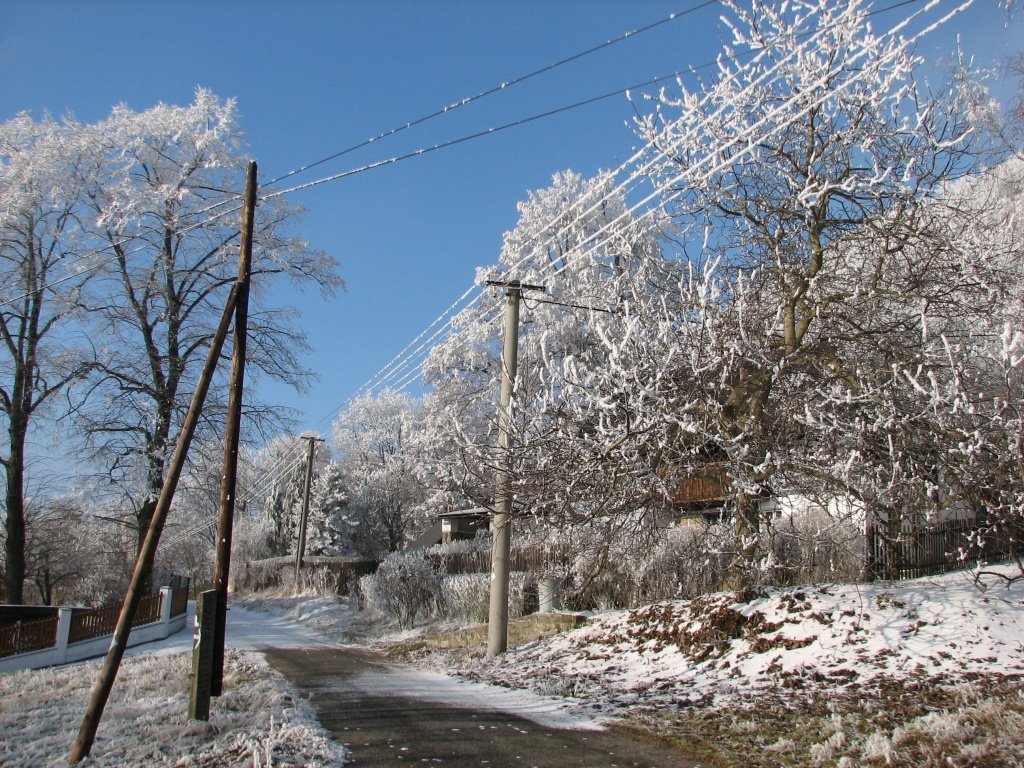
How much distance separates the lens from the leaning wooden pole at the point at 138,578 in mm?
6898

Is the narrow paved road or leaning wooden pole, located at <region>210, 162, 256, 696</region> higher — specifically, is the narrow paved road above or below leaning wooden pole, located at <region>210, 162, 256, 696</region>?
below

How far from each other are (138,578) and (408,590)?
13093 millimetres

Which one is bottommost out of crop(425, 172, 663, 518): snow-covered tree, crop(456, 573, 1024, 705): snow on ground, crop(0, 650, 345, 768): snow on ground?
crop(0, 650, 345, 768): snow on ground

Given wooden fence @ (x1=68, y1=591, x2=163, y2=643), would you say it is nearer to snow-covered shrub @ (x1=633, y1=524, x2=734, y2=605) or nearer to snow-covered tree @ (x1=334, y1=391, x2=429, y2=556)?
snow-covered shrub @ (x1=633, y1=524, x2=734, y2=605)

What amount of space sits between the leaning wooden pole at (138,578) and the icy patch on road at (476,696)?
320cm

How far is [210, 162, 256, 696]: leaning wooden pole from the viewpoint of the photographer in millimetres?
8062

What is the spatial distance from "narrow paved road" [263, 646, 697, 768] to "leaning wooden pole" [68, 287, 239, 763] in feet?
6.53

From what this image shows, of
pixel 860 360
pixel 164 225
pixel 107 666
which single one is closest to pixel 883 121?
pixel 860 360

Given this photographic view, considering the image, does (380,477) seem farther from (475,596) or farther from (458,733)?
(458,733)

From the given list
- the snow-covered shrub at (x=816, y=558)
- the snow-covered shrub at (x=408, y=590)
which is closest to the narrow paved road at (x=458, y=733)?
the snow-covered shrub at (x=816, y=558)

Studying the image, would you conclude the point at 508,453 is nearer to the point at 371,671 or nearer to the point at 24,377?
the point at 371,671

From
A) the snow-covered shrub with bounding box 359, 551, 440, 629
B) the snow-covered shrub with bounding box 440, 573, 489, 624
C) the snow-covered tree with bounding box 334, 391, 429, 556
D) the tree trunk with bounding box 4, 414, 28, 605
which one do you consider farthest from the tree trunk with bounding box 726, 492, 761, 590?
the snow-covered tree with bounding box 334, 391, 429, 556

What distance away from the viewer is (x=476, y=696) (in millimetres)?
9461

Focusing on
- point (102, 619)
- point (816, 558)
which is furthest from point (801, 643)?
point (102, 619)
